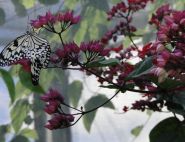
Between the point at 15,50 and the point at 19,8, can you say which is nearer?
the point at 15,50

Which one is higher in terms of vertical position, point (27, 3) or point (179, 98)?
point (27, 3)

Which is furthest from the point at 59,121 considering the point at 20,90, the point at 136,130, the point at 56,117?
the point at 136,130

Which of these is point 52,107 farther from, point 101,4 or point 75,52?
point 101,4

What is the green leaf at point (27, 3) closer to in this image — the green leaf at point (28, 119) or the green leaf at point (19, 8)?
the green leaf at point (19, 8)

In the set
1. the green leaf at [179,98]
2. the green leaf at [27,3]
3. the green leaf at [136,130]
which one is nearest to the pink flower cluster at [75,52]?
the green leaf at [179,98]

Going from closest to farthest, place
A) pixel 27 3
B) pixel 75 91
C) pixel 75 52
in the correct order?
pixel 75 52 → pixel 27 3 → pixel 75 91

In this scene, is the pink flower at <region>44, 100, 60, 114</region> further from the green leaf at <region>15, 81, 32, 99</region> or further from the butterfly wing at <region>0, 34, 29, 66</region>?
the green leaf at <region>15, 81, 32, 99</region>

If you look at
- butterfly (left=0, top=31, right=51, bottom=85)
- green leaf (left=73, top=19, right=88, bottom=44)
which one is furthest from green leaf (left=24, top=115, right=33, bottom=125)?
butterfly (left=0, top=31, right=51, bottom=85)

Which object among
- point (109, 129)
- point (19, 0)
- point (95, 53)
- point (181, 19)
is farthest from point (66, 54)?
point (109, 129)

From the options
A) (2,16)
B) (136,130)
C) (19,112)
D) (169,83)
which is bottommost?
(136,130)
